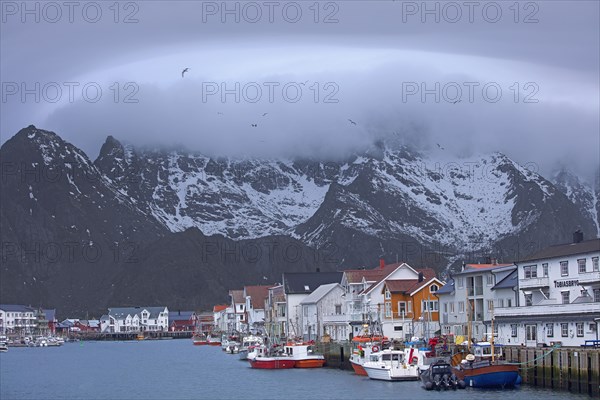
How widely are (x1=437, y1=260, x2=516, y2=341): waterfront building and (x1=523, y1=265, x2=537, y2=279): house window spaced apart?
189 inches

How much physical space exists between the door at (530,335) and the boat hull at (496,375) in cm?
714

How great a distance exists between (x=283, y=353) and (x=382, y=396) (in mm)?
39536

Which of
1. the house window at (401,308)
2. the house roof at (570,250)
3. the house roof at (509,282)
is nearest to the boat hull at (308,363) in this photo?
the house window at (401,308)

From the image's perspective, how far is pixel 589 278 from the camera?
85688 mm

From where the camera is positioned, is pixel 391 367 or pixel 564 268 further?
pixel 391 367

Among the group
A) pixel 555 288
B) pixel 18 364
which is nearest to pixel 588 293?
pixel 555 288

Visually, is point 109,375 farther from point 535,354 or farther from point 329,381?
point 535,354

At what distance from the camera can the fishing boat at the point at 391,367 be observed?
91.1 m

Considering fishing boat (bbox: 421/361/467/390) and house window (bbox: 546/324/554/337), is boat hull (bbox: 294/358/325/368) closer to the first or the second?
fishing boat (bbox: 421/361/467/390)

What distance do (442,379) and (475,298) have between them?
2666cm

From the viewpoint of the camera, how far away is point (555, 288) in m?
90.5

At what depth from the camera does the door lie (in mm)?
86562

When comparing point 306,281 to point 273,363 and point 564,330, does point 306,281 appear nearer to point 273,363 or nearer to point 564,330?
point 273,363

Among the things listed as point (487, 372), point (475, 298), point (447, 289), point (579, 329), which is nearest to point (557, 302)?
point (579, 329)
